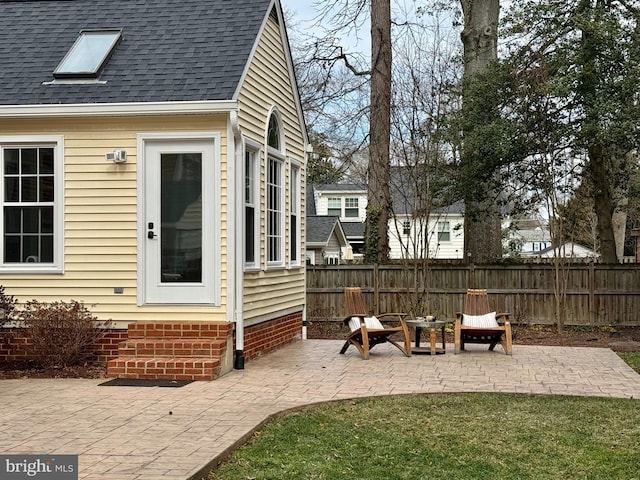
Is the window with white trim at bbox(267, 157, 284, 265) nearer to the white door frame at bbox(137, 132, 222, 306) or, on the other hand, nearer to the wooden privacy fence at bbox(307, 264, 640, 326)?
the white door frame at bbox(137, 132, 222, 306)

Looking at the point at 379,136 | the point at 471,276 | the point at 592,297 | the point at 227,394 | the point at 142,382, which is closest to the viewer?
the point at 227,394

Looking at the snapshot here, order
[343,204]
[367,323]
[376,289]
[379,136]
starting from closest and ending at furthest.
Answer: [367,323] → [376,289] → [379,136] → [343,204]

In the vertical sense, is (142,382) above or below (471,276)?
below

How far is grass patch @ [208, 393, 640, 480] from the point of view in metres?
Answer: 5.29

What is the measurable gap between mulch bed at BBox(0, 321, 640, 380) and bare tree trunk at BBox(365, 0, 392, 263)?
8.65 ft

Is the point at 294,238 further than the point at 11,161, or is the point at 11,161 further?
the point at 294,238

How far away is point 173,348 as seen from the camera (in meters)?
9.23

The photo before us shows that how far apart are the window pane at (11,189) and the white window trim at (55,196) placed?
48mm

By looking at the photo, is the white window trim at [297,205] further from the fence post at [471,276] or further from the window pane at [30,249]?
the fence post at [471,276]

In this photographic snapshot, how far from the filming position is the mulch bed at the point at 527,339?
9289mm

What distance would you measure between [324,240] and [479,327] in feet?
69.6

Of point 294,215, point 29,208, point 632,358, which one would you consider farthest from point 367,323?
point 29,208

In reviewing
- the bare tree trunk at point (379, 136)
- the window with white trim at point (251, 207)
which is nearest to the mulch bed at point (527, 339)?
the window with white trim at point (251, 207)

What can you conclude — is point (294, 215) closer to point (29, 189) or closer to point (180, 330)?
point (180, 330)
